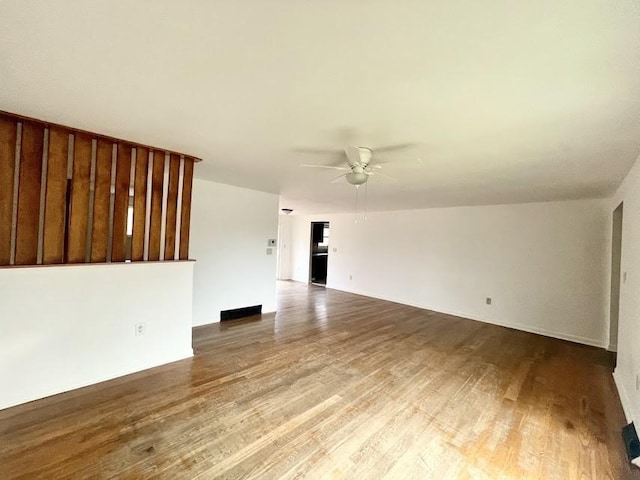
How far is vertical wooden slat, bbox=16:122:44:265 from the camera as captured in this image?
7.21 ft

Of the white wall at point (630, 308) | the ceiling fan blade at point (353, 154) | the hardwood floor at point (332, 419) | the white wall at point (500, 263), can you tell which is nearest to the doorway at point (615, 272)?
the white wall at point (500, 263)

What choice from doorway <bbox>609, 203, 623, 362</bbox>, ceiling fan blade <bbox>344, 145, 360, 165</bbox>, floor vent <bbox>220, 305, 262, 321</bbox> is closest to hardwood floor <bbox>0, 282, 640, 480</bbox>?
doorway <bbox>609, 203, 623, 362</bbox>

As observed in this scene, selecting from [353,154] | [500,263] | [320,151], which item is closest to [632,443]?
[353,154]

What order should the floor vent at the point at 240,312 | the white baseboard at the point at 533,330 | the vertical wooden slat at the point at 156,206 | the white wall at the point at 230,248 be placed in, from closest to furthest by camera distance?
the vertical wooden slat at the point at 156,206
the white baseboard at the point at 533,330
the white wall at the point at 230,248
the floor vent at the point at 240,312

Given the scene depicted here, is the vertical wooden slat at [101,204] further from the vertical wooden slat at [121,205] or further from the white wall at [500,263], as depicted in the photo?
the white wall at [500,263]

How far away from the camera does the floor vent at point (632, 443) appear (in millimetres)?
1767

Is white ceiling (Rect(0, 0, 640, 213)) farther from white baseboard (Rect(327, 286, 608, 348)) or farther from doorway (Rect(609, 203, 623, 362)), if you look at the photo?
white baseboard (Rect(327, 286, 608, 348))

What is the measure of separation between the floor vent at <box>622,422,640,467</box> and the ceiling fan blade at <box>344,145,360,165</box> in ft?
9.11

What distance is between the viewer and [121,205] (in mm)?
2717

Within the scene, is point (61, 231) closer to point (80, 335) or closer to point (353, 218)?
point (80, 335)

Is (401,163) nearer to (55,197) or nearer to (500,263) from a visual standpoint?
(55,197)

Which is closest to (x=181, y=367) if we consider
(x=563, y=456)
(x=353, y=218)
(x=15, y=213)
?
(x=15, y=213)

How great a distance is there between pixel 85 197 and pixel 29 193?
1.15 ft

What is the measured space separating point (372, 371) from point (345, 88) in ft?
8.75
